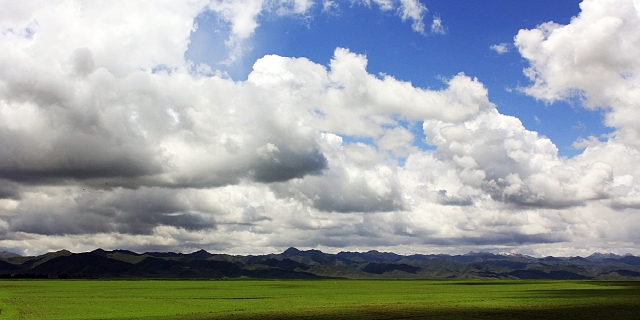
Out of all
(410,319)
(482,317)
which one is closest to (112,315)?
(410,319)

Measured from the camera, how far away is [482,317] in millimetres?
65188

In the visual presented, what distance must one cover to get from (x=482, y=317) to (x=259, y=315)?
29.5 metres

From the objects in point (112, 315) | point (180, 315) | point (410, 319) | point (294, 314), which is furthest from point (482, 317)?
point (112, 315)

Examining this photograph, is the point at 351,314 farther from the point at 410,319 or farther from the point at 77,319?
the point at 77,319

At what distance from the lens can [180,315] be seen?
6888 cm

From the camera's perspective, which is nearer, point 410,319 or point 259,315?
point 410,319

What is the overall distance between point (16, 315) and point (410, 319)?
53746 mm

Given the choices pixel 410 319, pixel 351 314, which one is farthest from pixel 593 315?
pixel 351 314

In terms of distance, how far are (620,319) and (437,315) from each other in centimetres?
2194

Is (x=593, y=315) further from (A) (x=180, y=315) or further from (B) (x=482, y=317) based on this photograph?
(A) (x=180, y=315)

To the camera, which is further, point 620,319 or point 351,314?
point 351,314

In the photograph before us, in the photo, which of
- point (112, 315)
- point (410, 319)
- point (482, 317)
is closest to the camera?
point (410, 319)

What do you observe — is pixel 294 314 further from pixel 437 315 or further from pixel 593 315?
pixel 593 315

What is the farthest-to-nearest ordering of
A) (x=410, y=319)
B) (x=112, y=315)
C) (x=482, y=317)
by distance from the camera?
(x=112, y=315) < (x=482, y=317) < (x=410, y=319)
